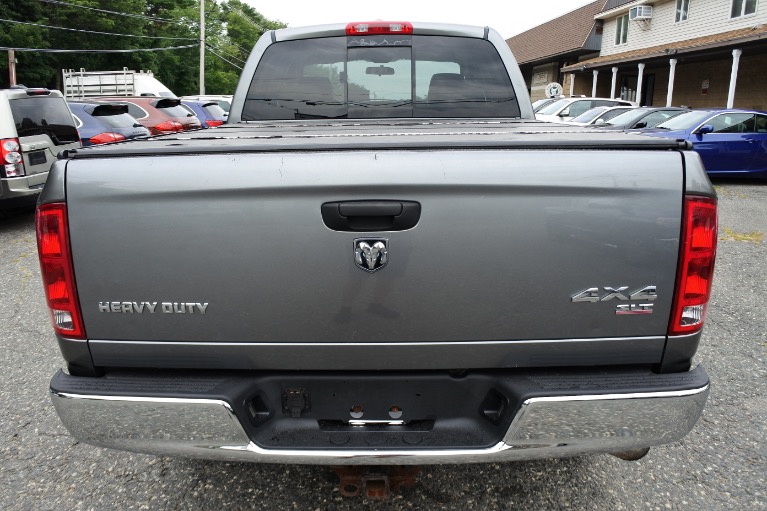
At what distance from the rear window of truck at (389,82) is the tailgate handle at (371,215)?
2029mm

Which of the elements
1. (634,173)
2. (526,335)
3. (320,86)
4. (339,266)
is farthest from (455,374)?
(320,86)

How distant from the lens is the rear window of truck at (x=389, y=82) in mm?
3822

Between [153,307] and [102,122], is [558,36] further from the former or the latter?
[153,307]

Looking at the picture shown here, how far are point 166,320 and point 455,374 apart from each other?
0.97m

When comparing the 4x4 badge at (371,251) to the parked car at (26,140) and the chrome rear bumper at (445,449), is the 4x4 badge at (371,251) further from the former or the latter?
the parked car at (26,140)

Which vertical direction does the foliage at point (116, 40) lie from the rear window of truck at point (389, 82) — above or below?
above

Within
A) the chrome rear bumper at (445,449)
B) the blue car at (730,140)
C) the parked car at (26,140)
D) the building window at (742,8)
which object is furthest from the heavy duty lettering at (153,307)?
the building window at (742,8)

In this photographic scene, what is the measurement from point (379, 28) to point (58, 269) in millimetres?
2647

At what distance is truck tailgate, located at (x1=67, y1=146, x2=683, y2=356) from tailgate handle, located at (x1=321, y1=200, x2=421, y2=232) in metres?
0.02

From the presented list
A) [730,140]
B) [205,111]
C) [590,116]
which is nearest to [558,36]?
[590,116]

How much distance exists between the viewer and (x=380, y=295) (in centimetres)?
192

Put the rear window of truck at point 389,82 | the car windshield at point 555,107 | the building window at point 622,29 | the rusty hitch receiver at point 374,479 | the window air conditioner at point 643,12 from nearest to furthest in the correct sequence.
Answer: the rusty hitch receiver at point 374,479 < the rear window of truck at point 389,82 < the car windshield at point 555,107 < the window air conditioner at point 643,12 < the building window at point 622,29

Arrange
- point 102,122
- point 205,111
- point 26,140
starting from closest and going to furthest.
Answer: point 26,140, point 102,122, point 205,111

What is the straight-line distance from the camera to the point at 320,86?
3.85 m
